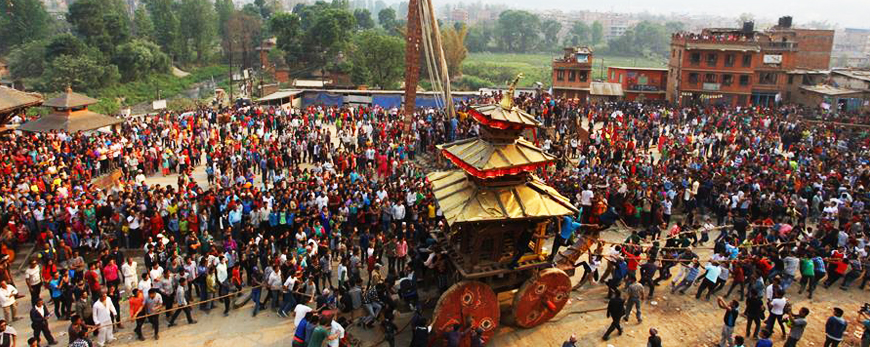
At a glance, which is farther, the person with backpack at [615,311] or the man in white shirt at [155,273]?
the man in white shirt at [155,273]

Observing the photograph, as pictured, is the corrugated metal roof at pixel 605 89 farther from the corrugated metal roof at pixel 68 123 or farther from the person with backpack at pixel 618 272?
the corrugated metal roof at pixel 68 123

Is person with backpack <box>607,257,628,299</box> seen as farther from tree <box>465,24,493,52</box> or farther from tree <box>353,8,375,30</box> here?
tree <box>465,24,493,52</box>

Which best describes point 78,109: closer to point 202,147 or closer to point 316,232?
point 202,147

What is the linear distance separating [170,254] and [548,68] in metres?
85.9

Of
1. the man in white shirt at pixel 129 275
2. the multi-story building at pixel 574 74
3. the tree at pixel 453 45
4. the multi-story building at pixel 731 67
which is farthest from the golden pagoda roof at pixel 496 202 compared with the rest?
the tree at pixel 453 45

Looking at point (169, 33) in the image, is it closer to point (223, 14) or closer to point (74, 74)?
point (74, 74)

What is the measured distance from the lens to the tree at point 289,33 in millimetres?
61688

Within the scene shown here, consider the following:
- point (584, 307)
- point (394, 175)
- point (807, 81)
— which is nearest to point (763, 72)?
point (807, 81)

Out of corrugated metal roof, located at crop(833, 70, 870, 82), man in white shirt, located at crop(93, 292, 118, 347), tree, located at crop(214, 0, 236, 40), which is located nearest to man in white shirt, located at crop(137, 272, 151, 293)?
man in white shirt, located at crop(93, 292, 118, 347)

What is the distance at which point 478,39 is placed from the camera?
11831cm

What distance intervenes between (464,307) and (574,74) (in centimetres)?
3555

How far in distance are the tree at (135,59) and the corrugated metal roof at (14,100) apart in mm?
39845

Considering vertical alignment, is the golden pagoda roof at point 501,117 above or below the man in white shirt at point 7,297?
above

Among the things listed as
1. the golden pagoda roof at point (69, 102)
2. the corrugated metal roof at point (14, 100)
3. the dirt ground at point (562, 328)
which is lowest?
the dirt ground at point (562, 328)
